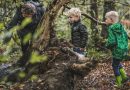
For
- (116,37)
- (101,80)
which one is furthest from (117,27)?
(101,80)

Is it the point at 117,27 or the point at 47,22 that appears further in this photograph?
the point at 117,27

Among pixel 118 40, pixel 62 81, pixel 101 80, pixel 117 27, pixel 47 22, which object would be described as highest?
pixel 47 22

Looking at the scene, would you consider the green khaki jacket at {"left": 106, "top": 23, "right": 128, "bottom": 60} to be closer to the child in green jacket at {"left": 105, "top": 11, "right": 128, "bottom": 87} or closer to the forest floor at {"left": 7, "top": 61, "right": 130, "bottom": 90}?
the child in green jacket at {"left": 105, "top": 11, "right": 128, "bottom": 87}

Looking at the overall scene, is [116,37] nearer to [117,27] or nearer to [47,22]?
[117,27]

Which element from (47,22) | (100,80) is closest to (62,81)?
(47,22)

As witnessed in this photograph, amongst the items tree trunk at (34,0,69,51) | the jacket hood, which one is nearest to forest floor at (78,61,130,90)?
the jacket hood

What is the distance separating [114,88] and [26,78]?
2.15 metres

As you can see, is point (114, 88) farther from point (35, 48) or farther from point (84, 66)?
point (35, 48)

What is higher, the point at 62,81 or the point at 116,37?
the point at 116,37

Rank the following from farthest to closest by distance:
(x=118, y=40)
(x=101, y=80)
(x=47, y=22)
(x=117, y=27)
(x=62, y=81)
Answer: (x=101, y=80) < (x=118, y=40) < (x=117, y=27) < (x=47, y=22) < (x=62, y=81)

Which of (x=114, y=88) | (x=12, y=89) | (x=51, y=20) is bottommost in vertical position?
(x=114, y=88)

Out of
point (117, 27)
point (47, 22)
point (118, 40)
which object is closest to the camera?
point (47, 22)

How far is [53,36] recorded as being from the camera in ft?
24.1

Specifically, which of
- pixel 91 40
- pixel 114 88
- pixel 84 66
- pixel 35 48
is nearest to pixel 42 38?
pixel 35 48
